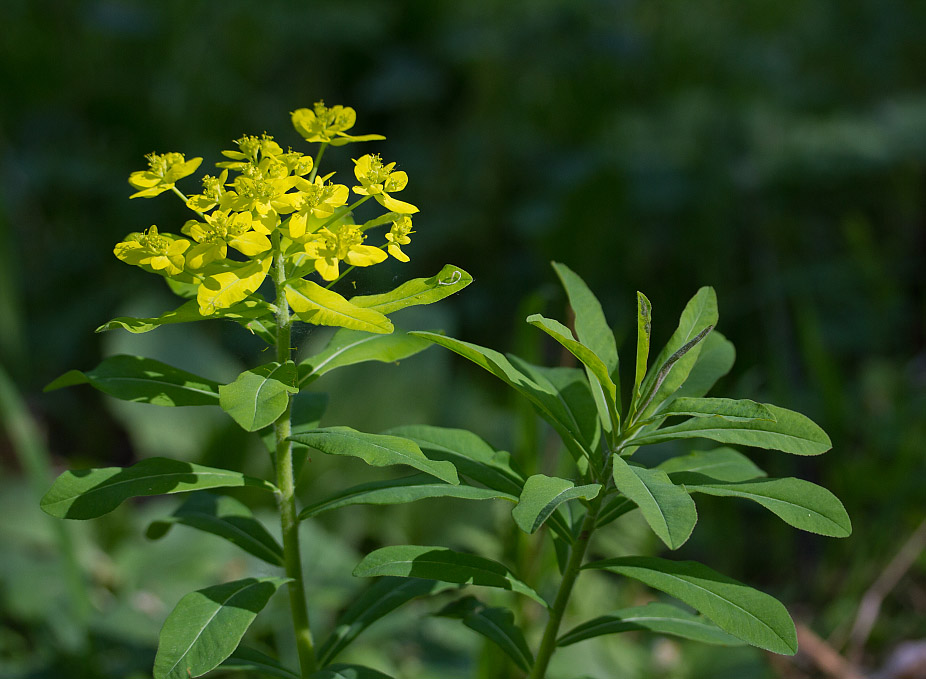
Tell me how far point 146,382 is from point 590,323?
464 mm

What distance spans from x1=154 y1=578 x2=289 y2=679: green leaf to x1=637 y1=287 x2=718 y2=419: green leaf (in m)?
0.41

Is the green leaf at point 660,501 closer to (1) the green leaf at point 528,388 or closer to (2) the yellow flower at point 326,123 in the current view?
(1) the green leaf at point 528,388

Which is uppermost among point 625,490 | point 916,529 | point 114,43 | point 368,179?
point 114,43

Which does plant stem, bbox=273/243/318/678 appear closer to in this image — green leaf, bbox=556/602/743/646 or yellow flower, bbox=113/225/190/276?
yellow flower, bbox=113/225/190/276

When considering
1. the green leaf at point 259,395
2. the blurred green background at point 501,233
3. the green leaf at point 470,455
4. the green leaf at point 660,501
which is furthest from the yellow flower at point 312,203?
the blurred green background at point 501,233

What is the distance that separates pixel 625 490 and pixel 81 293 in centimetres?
377

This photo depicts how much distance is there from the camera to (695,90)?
4023mm

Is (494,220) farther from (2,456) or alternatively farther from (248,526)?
(248,526)

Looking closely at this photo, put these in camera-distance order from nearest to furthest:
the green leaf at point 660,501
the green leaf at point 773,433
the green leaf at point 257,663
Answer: the green leaf at point 660,501
the green leaf at point 773,433
the green leaf at point 257,663

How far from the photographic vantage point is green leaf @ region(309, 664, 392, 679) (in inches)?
30.2

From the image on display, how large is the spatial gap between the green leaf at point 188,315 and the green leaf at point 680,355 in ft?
1.20

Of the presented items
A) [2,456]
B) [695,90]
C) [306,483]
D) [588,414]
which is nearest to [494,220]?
[695,90]

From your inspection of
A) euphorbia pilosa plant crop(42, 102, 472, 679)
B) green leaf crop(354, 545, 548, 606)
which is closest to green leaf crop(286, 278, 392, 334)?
euphorbia pilosa plant crop(42, 102, 472, 679)

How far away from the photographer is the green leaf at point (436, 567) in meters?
0.70
